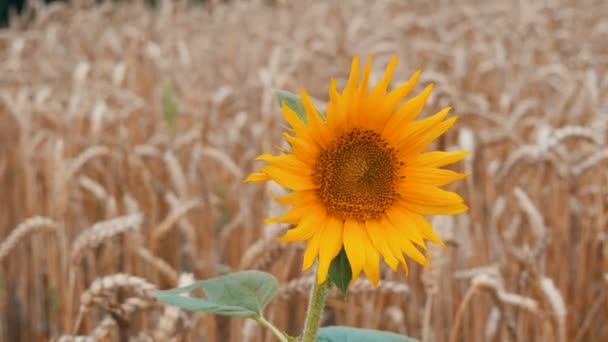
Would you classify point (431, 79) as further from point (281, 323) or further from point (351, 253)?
point (351, 253)

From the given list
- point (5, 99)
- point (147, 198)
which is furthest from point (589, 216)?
point (5, 99)

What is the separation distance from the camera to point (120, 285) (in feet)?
3.20

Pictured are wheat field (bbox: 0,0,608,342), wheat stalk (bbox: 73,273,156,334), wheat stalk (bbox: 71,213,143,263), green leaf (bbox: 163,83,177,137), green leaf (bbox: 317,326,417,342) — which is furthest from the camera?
green leaf (bbox: 163,83,177,137)

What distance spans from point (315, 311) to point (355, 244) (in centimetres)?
8

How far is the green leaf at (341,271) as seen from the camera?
0.70 metres

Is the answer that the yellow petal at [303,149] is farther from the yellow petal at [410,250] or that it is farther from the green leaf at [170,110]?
the green leaf at [170,110]

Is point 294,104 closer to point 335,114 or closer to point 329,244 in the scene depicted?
point 335,114

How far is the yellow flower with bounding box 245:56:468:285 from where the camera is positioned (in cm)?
72

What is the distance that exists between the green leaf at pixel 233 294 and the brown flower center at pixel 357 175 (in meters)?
0.10

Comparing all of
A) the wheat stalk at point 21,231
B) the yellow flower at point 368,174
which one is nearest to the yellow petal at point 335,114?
the yellow flower at point 368,174

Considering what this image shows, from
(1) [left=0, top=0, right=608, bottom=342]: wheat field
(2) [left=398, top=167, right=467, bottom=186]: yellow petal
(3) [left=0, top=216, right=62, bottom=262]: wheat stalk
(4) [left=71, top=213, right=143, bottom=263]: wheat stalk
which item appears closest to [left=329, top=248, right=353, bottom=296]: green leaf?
(2) [left=398, top=167, right=467, bottom=186]: yellow petal

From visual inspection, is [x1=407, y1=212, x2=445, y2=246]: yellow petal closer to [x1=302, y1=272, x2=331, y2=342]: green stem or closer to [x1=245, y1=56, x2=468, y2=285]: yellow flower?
[x1=245, y1=56, x2=468, y2=285]: yellow flower

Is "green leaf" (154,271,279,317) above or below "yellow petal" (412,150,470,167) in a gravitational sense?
below

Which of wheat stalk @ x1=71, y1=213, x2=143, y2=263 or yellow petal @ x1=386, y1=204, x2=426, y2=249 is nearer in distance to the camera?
yellow petal @ x1=386, y1=204, x2=426, y2=249
